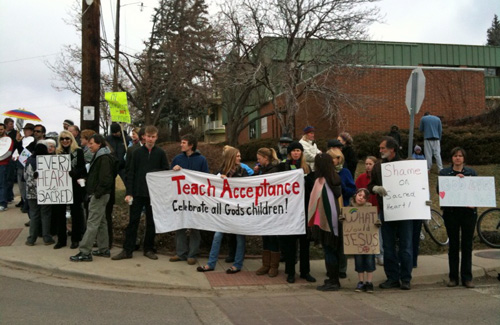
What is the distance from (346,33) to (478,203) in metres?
13.8

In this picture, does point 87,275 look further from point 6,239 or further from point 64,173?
point 6,239

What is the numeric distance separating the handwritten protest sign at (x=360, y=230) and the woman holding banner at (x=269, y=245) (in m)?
1.25

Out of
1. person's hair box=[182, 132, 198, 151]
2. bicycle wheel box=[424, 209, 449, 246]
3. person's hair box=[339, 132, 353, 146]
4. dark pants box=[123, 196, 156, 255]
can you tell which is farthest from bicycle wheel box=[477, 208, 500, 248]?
dark pants box=[123, 196, 156, 255]

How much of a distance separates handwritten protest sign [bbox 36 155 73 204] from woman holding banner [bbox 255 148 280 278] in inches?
138

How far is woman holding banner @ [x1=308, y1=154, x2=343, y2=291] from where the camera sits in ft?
20.6

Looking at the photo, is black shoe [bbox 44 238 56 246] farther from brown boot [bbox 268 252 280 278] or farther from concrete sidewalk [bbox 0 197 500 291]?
brown boot [bbox 268 252 280 278]

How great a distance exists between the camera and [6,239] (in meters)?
8.48

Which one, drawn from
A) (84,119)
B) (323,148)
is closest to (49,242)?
(84,119)

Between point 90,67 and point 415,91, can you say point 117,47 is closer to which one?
point 90,67

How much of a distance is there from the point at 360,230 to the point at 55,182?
5431 millimetres

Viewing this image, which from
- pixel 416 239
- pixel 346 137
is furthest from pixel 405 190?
pixel 346 137

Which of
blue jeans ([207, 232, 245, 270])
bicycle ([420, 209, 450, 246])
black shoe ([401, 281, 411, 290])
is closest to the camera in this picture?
black shoe ([401, 281, 411, 290])

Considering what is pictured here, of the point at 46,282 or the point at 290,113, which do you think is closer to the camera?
the point at 46,282

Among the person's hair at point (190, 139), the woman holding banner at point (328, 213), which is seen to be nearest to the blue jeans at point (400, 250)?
the woman holding banner at point (328, 213)
